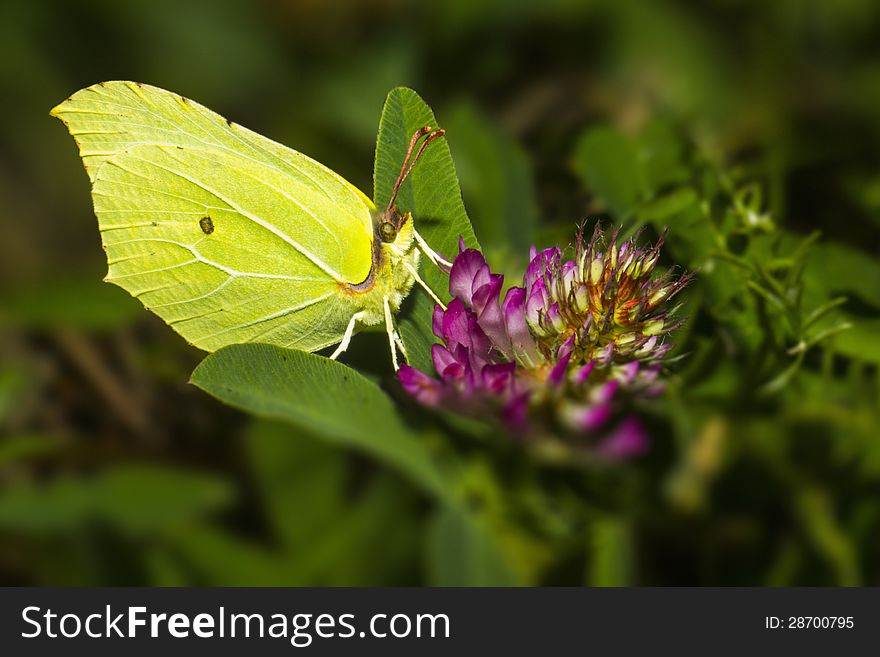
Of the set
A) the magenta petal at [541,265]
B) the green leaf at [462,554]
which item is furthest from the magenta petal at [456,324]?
the green leaf at [462,554]

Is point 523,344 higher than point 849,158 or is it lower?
lower

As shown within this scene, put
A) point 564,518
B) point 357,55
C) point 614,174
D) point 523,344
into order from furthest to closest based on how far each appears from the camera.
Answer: point 357,55, point 564,518, point 614,174, point 523,344

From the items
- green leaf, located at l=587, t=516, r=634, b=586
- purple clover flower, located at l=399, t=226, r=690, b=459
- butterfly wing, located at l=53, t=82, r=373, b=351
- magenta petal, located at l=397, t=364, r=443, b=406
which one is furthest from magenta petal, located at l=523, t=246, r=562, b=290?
green leaf, located at l=587, t=516, r=634, b=586

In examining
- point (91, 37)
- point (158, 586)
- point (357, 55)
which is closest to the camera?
point (158, 586)

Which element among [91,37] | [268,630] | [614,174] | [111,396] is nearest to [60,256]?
[91,37]

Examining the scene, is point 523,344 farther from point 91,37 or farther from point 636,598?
point 91,37

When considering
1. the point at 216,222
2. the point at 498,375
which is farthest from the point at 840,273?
the point at 216,222
